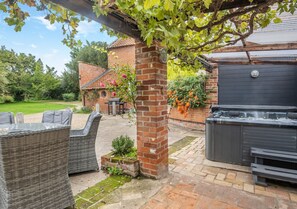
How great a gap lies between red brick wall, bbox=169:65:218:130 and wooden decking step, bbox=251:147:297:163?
10.2 ft

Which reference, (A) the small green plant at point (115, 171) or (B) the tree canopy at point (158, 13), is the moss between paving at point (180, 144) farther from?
(B) the tree canopy at point (158, 13)

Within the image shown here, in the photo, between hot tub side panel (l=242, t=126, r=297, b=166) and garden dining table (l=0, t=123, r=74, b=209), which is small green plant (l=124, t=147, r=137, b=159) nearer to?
garden dining table (l=0, t=123, r=74, b=209)

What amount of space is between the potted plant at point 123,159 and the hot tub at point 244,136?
1516mm

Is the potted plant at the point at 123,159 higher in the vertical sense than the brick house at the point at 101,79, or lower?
lower

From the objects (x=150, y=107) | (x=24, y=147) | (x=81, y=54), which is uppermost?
(x=81, y=54)

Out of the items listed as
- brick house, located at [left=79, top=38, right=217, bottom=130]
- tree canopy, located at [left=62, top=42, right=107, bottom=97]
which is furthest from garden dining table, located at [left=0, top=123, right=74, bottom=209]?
tree canopy, located at [left=62, top=42, right=107, bottom=97]

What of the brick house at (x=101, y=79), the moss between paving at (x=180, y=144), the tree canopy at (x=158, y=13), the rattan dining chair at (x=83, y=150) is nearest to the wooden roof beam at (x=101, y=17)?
the tree canopy at (x=158, y=13)

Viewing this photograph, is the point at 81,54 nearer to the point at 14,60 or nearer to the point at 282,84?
the point at 14,60

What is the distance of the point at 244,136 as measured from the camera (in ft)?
10.2

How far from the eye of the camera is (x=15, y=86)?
81.8 ft

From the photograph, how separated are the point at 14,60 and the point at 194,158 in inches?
1311

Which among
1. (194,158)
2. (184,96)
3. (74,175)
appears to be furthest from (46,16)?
(184,96)

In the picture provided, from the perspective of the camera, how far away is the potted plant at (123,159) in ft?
8.75

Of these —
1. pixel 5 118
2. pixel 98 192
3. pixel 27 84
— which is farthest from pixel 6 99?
pixel 98 192
